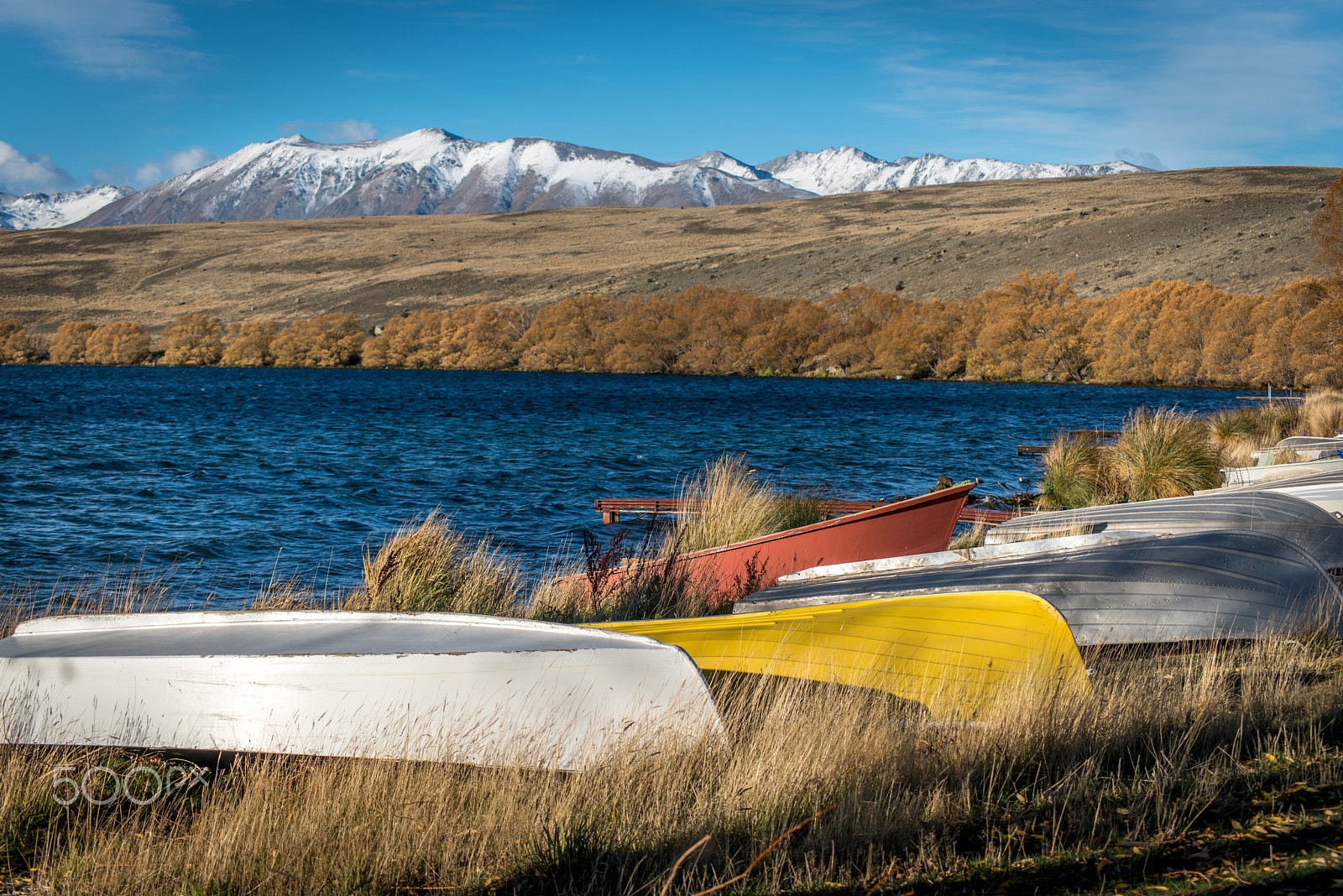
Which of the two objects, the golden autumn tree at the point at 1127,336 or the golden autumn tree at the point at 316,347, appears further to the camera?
the golden autumn tree at the point at 316,347

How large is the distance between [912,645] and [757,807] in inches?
71.5

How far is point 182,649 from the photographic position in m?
4.71

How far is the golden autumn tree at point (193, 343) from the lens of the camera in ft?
237

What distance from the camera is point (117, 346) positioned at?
73.1m

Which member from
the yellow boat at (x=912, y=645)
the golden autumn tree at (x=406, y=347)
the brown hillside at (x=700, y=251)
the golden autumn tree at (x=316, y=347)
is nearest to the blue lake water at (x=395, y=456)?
the yellow boat at (x=912, y=645)

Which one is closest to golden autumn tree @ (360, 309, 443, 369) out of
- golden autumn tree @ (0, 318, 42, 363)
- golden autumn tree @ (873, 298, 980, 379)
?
golden autumn tree @ (0, 318, 42, 363)

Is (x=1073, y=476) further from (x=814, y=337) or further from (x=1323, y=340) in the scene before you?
(x=814, y=337)

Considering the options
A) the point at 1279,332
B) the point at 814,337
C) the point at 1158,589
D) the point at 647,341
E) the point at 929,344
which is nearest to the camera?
the point at 1158,589

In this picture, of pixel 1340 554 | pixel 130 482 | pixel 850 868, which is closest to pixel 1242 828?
pixel 850 868

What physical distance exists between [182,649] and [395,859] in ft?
6.73

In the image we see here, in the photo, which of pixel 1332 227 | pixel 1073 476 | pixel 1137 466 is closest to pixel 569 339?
pixel 1332 227

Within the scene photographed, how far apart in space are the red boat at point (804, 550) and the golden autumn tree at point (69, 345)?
3069 inches

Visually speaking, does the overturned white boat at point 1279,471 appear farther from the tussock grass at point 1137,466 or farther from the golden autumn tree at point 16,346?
the golden autumn tree at point 16,346

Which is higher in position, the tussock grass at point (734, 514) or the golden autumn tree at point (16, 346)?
the golden autumn tree at point (16, 346)
